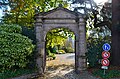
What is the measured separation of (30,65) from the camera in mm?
13172

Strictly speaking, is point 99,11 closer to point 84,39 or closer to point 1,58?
point 84,39

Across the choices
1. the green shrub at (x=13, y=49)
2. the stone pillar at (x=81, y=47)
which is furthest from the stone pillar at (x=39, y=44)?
the stone pillar at (x=81, y=47)

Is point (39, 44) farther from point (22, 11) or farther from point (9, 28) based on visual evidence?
point (22, 11)

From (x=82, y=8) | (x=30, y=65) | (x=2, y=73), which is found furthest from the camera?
(x=82, y=8)

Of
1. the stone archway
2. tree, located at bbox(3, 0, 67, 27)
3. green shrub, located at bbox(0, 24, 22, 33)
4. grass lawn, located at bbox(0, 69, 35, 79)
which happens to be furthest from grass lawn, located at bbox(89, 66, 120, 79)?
tree, located at bbox(3, 0, 67, 27)

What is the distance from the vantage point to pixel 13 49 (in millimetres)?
11516

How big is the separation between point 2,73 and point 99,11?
10.1m

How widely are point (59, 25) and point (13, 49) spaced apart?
153 inches

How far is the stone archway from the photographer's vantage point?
13797mm

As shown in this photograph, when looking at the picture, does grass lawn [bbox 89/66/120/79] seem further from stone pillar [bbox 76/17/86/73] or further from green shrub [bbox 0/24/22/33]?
green shrub [bbox 0/24/22/33]

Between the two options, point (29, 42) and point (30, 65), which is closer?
point (29, 42)

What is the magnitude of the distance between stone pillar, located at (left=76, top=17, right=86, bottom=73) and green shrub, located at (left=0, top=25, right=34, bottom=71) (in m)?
3.67

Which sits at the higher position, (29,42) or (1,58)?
(29,42)

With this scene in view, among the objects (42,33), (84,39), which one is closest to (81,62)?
(84,39)
